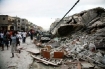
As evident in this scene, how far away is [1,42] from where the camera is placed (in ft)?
34.2

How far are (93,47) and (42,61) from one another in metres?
4.10

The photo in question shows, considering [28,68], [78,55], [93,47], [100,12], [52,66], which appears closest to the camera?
[28,68]

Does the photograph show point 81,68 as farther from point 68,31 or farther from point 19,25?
point 19,25

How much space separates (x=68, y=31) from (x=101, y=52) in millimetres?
8509

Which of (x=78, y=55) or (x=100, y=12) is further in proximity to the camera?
(x=100, y=12)

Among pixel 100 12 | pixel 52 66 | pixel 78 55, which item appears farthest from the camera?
pixel 100 12

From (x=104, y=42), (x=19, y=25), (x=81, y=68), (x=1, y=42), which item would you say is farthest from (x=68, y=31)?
(x=19, y=25)

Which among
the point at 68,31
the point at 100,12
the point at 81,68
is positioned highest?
the point at 100,12

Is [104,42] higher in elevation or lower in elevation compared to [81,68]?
higher

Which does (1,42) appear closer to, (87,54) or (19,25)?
(87,54)

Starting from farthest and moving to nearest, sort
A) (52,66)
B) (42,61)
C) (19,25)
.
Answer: (19,25)
(42,61)
(52,66)

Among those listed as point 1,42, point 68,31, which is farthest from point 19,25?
point 1,42

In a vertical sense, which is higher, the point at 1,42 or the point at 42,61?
the point at 1,42

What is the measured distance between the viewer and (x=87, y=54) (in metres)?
8.94
